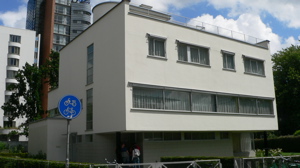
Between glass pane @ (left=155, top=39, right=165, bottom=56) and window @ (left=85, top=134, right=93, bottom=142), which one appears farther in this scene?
window @ (left=85, top=134, right=93, bottom=142)

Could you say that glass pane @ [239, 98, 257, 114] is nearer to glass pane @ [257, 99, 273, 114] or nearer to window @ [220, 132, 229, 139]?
glass pane @ [257, 99, 273, 114]

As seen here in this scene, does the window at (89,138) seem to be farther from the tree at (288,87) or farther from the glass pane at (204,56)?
the tree at (288,87)

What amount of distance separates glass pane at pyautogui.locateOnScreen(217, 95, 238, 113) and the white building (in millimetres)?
51486

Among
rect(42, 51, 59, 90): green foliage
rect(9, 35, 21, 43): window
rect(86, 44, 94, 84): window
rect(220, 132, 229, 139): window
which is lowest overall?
rect(220, 132, 229, 139): window

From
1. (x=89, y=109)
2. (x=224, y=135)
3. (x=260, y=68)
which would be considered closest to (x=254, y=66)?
(x=260, y=68)

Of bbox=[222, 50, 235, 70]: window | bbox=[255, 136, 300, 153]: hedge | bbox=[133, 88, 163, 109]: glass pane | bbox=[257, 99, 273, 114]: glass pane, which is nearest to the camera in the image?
bbox=[133, 88, 163, 109]: glass pane

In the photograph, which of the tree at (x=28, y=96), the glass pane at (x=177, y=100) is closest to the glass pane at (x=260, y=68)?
the glass pane at (x=177, y=100)

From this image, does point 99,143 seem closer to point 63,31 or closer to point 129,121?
point 129,121

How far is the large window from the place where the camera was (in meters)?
18.2

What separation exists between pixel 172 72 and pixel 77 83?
7.85m

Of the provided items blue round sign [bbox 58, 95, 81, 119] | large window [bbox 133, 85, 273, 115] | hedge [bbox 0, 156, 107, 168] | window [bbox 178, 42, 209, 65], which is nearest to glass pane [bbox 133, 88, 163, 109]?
large window [bbox 133, 85, 273, 115]

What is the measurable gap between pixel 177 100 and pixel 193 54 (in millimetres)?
3831

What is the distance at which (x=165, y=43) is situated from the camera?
19.8 metres

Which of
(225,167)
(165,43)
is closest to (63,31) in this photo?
(165,43)
